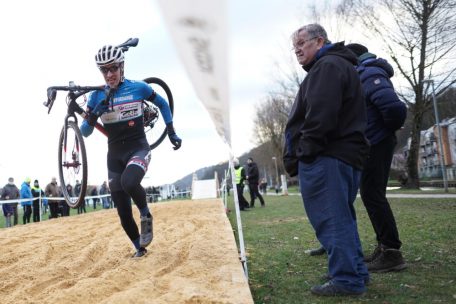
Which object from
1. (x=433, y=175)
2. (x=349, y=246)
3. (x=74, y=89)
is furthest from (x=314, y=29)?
(x=433, y=175)

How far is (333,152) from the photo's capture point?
336 centimetres

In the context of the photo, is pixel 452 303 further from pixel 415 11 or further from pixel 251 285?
pixel 415 11

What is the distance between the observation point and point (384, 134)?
423 centimetres

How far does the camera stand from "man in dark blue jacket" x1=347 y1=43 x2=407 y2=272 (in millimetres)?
4117

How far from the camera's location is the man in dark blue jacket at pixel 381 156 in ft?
13.5

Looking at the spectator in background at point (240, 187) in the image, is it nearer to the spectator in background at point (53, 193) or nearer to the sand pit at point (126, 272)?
the spectator in background at point (53, 193)

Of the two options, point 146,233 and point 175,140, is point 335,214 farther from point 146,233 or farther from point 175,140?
point 175,140

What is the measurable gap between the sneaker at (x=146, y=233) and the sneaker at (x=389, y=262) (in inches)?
97.0

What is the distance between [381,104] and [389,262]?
60.6 inches

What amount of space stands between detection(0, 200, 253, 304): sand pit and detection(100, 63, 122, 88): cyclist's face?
209cm

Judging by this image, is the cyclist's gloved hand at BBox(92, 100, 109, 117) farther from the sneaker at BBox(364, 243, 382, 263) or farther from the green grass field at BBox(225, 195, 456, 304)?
the sneaker at BBox(364, 243, 382, 263)

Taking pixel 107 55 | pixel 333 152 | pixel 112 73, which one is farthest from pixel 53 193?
pixel 333 152

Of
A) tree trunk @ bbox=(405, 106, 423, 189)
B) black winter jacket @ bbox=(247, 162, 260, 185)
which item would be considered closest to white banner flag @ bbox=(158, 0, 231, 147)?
black winter jacket @ bbox=(247, 162, 260, 185)

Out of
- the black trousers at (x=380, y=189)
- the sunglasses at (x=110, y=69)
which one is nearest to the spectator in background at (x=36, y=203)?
the sunglasses at (x=110, y=69)
